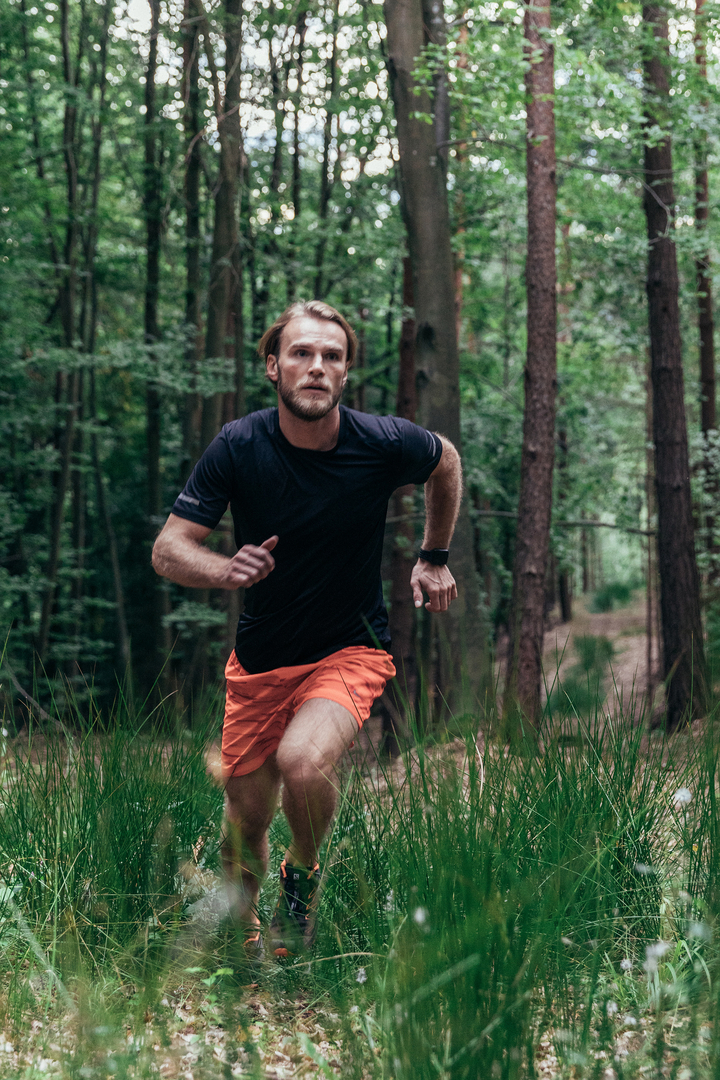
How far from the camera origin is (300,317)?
3482mm

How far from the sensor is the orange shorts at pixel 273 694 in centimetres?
335

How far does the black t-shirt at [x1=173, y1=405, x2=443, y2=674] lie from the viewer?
328cm

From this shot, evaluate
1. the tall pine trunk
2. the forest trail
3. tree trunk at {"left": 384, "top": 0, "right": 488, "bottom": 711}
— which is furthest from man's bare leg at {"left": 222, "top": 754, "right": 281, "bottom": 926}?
the forest trail

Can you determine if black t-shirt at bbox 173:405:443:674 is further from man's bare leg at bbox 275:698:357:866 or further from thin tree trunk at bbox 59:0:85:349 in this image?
thin tree trunk at bbox 59:0:85:349

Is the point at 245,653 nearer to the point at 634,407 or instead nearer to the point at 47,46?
the point at 47,46

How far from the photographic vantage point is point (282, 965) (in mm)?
2805

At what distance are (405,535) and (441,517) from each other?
8.24 m

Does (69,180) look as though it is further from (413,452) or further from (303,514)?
(303,514)

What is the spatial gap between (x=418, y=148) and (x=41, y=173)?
7.20m

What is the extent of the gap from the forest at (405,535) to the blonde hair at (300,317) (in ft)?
4.27

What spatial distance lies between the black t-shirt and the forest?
1.47ft

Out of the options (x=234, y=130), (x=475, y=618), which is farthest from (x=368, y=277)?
(x=475, y=618)

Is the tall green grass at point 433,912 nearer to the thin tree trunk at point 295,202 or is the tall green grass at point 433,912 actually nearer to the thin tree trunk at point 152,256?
the thin tree trunk at point 295,202

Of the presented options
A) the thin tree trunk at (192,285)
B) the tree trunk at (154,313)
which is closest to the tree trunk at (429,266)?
the thin tree trunk at (192,285)
